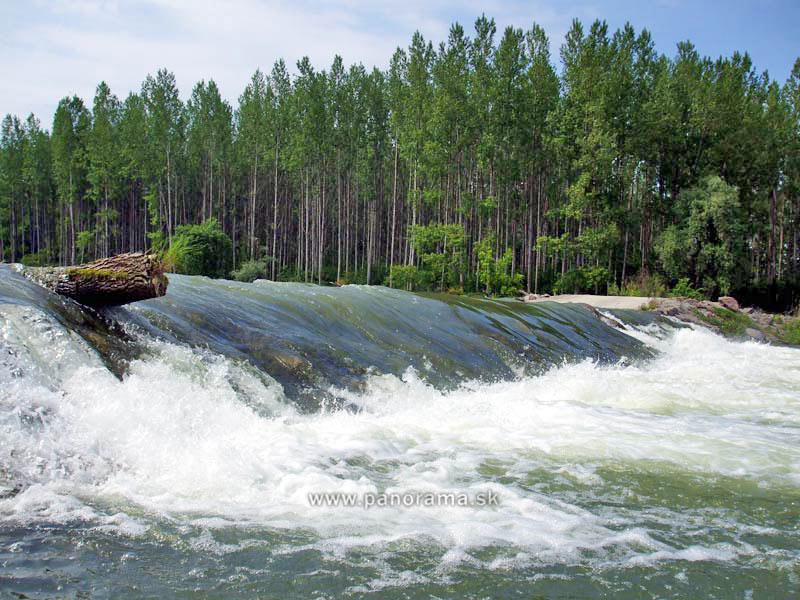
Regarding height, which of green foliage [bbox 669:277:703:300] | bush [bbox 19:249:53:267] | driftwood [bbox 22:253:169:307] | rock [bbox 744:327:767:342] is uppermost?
bush [bbox 19:249:53:267]

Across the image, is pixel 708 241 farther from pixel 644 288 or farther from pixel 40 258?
pixel 40 258

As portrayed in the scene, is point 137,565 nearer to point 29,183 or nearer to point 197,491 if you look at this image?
point 197,491

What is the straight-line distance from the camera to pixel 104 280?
6160 millimetres

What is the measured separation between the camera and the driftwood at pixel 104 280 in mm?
6180

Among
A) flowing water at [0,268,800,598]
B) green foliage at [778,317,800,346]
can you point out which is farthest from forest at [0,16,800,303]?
flowing water at [0,268,800,598]

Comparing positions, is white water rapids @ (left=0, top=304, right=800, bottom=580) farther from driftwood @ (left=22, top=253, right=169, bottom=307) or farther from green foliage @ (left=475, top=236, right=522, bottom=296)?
green foliage @ (left=475, top=236, right=522, bottom=296)

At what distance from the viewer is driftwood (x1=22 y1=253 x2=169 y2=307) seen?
20.3ft

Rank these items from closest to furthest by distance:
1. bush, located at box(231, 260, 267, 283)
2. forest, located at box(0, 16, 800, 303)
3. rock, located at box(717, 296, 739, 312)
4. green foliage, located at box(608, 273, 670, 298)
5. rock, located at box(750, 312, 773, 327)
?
rock, located at box(750, 312, 773, 327)
rock, located at box(717, 296, 739, 312)
green foliage, located at box(608, 273, 670, 298)
forest, located at box(0, 16, 800, 303)
bush, located at box(231, 260, 267, 283)

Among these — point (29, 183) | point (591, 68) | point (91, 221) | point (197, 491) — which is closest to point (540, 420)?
point (197, 491)

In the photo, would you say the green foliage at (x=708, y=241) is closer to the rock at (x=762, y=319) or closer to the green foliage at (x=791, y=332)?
the rock at (x=762, y=319)

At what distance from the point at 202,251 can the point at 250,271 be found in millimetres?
2982

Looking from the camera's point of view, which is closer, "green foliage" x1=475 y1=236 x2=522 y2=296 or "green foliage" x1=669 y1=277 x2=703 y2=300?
"green foliage" x1=669 y1=277 x2=703 y2=300

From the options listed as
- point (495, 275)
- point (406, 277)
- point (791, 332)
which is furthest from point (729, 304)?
point (406, 277)

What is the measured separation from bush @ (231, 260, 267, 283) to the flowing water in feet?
92.7
